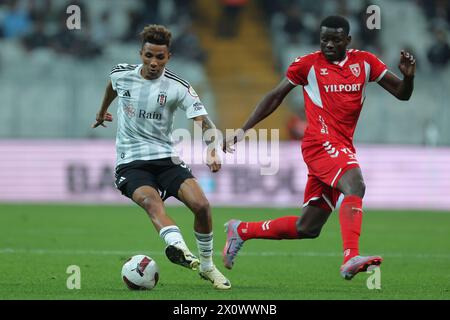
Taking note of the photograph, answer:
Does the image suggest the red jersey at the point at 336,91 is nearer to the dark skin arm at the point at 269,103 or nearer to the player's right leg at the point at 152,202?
the dark skin arm at the point at 269,103

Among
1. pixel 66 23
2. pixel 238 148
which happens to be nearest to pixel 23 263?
pixel 238 148

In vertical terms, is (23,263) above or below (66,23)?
below

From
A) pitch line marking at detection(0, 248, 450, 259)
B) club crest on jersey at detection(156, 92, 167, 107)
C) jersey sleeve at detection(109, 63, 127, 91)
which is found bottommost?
pitch line marking at detection(0, 248, 450, 259)

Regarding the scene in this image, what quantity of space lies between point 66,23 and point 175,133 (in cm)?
533

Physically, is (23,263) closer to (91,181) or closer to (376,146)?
(91,181)

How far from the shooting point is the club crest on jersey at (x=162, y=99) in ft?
28.2

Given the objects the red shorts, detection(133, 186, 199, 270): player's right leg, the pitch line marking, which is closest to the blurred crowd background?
the pitch line marking

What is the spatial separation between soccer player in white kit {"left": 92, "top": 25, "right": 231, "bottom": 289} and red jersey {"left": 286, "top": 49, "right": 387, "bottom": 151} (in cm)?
93

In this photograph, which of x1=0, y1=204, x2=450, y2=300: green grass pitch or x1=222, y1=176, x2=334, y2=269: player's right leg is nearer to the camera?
x1=0, y1=204, x2=450, y2=300: green grass pitch

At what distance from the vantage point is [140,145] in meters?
8.59

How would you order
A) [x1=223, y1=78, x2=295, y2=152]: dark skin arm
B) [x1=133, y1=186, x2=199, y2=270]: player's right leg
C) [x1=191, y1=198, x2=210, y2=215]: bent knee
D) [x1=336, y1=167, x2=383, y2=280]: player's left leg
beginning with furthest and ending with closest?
[x1=223, y1=78, x2=295, y2=152]: dark skin arm → [x1=191, y1=198, x2=210, y2=215]: bent knee → [x1=336, y1=167, x2=383, y2=280]: player's left leg → [x1=133, y1=186, x2=199, y2=270]: player's right leg

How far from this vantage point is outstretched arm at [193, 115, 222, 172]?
26.7ft

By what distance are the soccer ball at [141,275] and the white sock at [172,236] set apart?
1.23 feet

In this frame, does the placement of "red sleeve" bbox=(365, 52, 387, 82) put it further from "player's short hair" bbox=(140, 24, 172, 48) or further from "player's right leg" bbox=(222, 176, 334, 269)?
"player's short hair" bbox=(140, 24, 172, 48)
